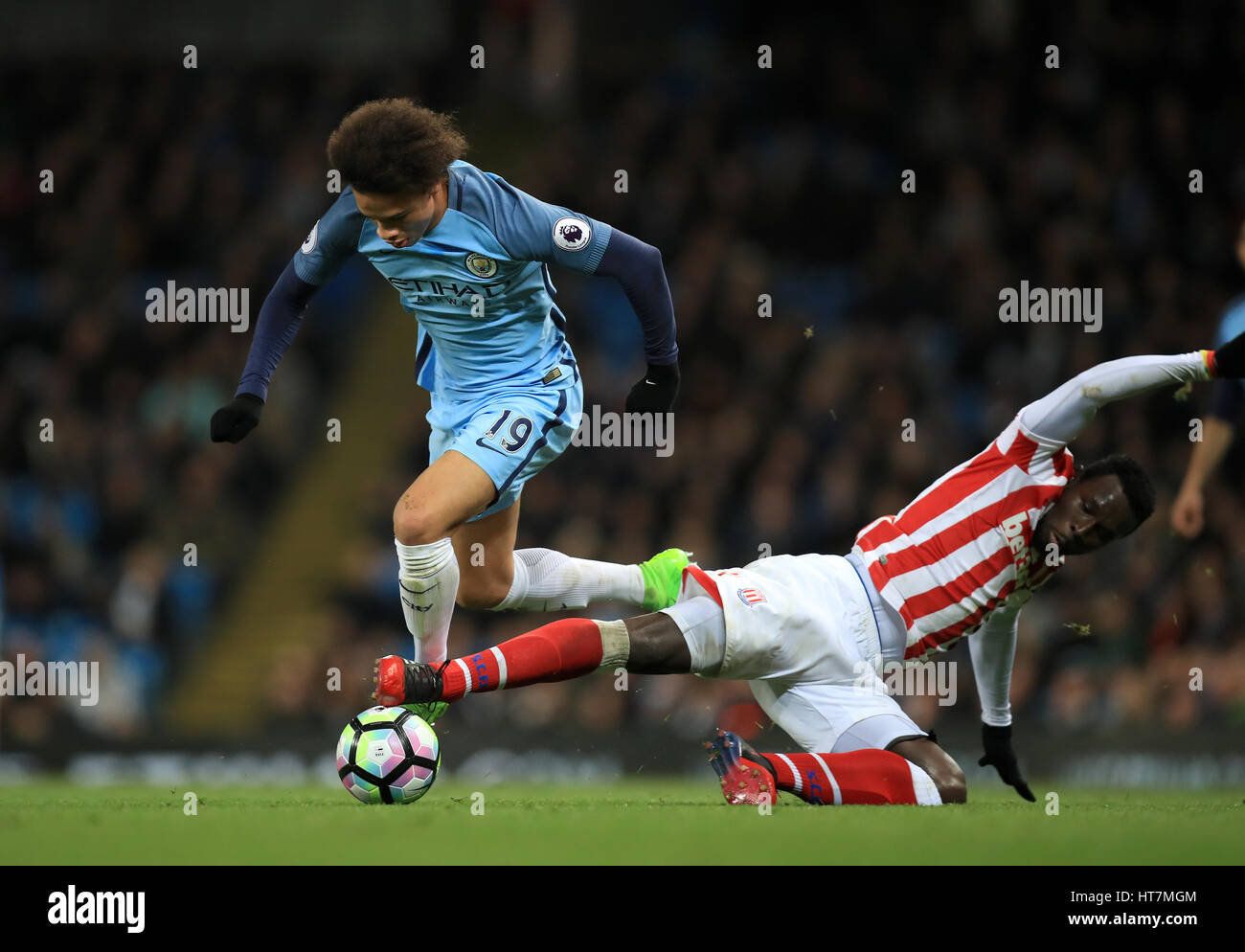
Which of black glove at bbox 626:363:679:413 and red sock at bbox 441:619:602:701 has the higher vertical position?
black glove at bbox 626:363:679:413

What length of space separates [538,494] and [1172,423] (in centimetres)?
417

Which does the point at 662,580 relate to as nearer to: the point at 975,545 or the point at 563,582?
the point at 563,582

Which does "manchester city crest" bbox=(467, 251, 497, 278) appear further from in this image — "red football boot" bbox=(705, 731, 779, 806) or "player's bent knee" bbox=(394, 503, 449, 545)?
"red football boot" bbox=(705, 731, 779, 806)

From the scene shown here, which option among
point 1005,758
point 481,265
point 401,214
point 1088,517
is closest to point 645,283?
point 481,265

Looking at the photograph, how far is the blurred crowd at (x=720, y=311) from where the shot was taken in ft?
32.3

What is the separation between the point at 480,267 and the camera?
5598mm

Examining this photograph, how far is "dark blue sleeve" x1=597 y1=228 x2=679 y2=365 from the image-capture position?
18.3ft

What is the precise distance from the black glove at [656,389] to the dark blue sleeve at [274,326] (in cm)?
129

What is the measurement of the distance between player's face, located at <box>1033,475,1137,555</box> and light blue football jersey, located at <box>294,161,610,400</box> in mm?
1900

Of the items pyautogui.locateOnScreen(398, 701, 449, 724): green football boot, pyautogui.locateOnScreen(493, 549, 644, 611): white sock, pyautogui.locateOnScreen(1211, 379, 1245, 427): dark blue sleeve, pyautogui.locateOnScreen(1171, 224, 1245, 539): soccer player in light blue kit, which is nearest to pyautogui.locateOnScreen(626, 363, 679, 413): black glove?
pyautogui.locateOnScreen(493, 549, 644, 611): white sock

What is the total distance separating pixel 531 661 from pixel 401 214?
1.57 m
